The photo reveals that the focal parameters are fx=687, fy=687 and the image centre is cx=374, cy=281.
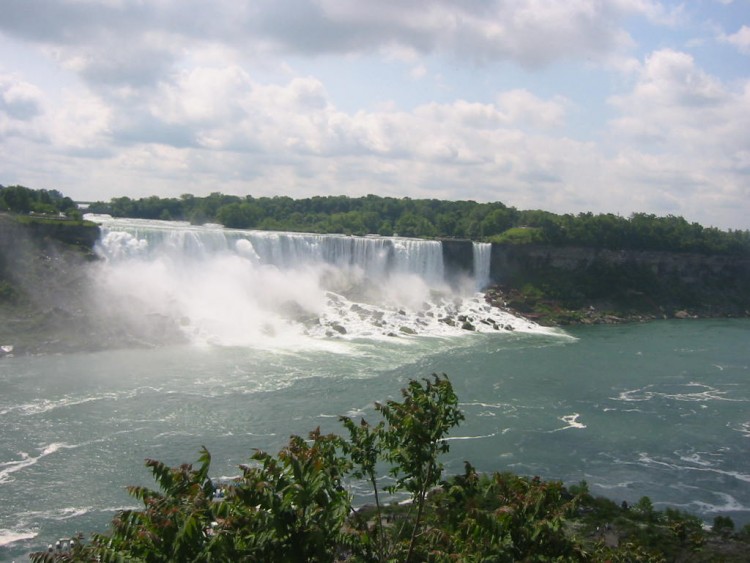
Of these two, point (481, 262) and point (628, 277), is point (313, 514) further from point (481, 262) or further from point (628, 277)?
point (628, 277)

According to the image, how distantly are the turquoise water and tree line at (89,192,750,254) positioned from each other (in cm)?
2209

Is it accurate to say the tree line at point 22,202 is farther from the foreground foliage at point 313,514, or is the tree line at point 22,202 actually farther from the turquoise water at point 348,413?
the foreground foliage at point 313,514

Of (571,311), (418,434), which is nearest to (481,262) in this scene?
(571,311)

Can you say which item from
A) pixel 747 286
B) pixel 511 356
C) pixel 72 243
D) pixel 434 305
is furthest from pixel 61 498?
pixel 747 286

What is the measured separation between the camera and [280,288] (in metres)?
37.6

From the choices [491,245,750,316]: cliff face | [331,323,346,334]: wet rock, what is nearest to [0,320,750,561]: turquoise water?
[331,323,346,334]: wet rock

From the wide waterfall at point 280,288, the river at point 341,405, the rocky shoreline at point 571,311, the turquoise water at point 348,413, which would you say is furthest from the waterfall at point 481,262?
the turquoise water at point 348,413

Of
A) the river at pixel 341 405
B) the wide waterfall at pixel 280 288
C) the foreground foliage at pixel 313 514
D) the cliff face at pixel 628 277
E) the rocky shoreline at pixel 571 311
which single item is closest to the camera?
the foreground foliage at pixel 313 514

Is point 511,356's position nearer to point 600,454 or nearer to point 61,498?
point 600,454

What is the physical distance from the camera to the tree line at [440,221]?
171 feet

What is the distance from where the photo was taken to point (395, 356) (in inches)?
1093

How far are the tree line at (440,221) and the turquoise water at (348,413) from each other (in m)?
22.1

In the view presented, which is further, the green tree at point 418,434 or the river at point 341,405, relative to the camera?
the river at point 341,405

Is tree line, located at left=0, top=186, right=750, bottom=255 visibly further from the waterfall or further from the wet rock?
the wet rock
